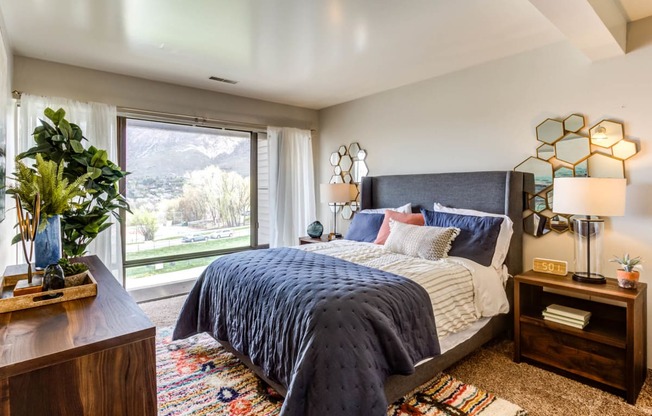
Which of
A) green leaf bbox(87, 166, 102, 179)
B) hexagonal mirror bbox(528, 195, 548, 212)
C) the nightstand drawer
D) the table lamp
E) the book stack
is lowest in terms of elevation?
the nightstand drawer

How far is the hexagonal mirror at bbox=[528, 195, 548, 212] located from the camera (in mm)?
2924

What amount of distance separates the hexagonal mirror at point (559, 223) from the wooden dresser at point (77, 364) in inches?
119

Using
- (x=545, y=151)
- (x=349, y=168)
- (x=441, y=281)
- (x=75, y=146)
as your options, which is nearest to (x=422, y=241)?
(x=441, y=281)

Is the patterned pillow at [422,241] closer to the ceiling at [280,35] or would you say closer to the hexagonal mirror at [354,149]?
the ceiling at [280,35]

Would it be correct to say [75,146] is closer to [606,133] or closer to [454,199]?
[454,199]

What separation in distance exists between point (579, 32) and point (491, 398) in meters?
2.33

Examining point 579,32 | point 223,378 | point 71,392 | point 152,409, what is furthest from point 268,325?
point 579,32

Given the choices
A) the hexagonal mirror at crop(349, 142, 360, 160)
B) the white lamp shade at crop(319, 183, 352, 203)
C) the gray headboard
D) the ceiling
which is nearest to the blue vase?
the ceiling

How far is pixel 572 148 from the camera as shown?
275cm

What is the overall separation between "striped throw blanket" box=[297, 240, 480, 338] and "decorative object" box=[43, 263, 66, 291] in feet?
5.98

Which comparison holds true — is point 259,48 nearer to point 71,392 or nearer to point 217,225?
point 217,225

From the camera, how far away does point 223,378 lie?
2338 millimetres

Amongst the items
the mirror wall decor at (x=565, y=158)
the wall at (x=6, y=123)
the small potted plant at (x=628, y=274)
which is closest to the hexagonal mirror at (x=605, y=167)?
the mirror wall decor at (x=565, y=158)

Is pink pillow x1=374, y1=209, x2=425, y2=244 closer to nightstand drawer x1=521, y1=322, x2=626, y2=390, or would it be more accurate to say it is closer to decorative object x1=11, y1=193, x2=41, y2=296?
nightstand drawer x1=521, y1=322, x2=626, y2=390
